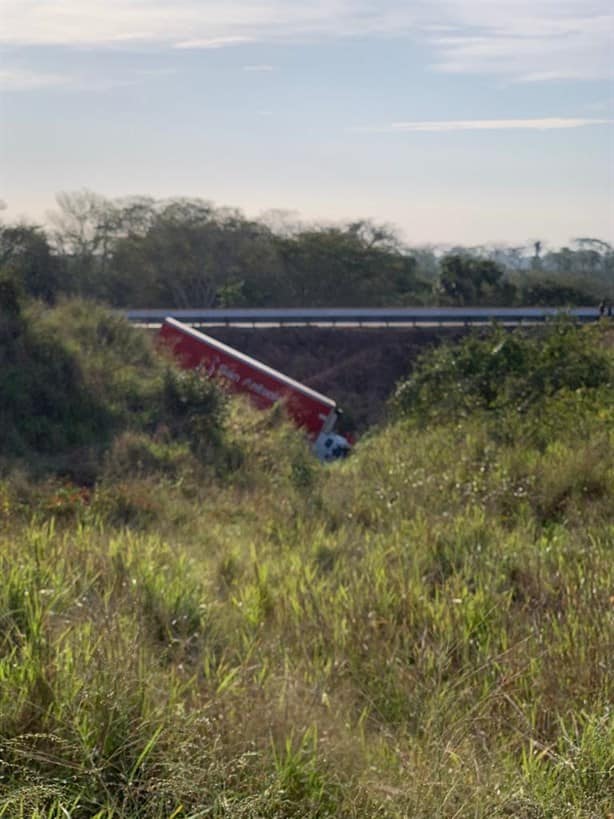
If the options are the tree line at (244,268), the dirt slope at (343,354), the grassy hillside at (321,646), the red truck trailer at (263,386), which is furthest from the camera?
the tree line at (244,268)

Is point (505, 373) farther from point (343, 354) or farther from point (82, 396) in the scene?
point (343, 354)

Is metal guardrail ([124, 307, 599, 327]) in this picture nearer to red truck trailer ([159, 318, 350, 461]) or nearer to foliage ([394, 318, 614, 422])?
red truck trailer ([159, 318, 350, 461])

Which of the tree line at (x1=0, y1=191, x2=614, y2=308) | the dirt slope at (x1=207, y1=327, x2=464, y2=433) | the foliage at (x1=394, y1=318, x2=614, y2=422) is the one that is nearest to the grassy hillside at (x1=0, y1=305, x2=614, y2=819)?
the foliage at (x1=394, y1=318, x2=614, y2=422)

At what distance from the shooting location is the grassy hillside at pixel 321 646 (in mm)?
3496

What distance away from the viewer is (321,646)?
17.7 feet

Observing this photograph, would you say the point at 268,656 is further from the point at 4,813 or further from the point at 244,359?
the point at 244,359

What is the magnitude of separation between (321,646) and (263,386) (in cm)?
1623

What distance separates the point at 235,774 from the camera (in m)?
3.51

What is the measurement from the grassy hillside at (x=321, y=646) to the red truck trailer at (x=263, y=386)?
9.02m

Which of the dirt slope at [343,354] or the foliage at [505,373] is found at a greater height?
the foliage at [505,373]

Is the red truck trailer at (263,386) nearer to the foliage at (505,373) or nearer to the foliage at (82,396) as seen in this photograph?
the foliage at (82,396)

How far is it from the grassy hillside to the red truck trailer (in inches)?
355

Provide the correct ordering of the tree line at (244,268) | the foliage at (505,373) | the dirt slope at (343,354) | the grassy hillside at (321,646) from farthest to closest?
the tree line at (244,268), the dirt slope at (343,354), the foliage at (505,373), the grassy hillside at (321,646)

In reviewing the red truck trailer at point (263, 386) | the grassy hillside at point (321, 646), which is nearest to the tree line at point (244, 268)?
the red truck trailer at point (263, 386)
